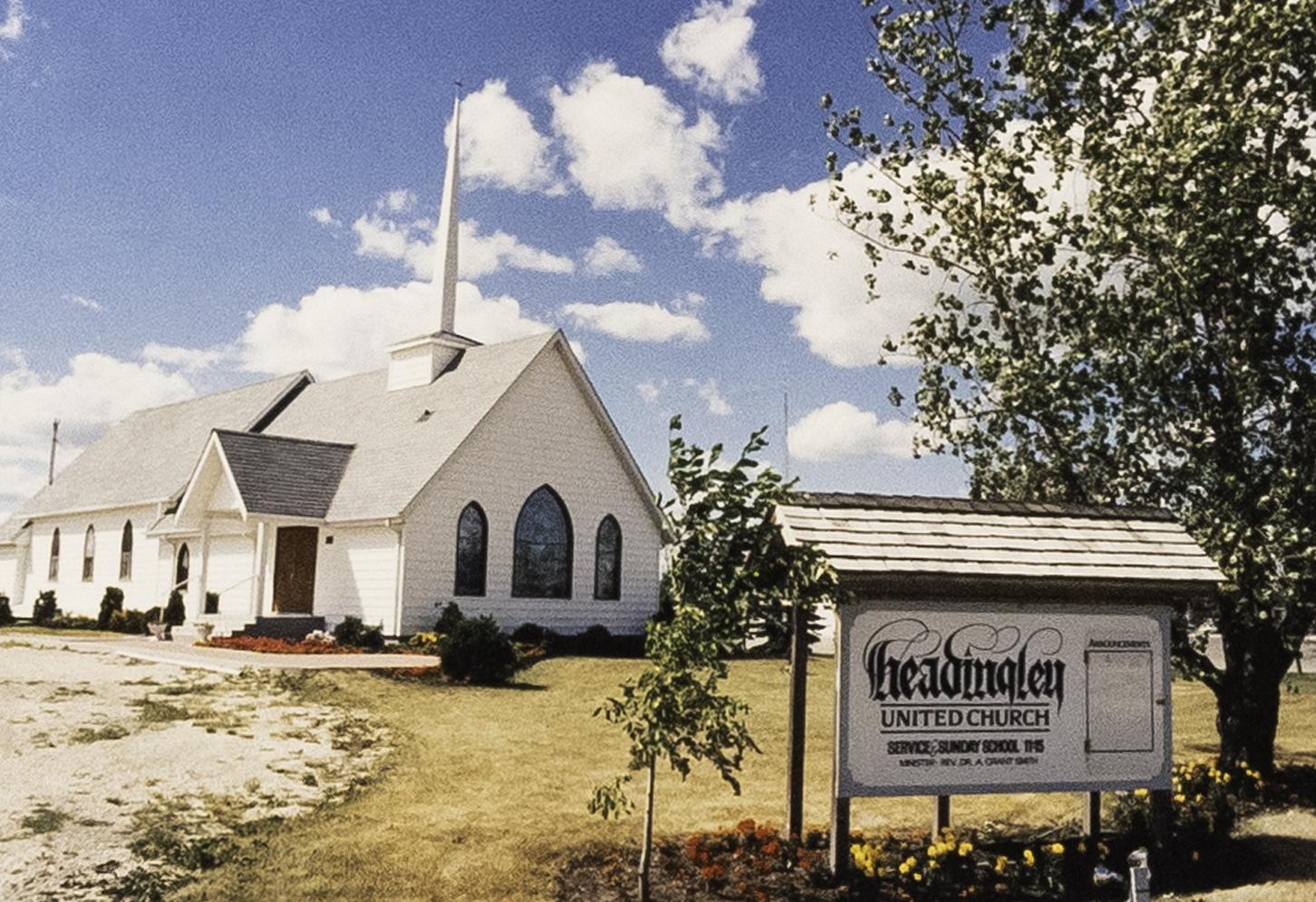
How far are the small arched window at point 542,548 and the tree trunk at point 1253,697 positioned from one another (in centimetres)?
1913

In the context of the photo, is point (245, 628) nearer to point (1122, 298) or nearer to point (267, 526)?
point (267, 526)

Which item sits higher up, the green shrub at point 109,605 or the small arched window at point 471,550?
the small arched window at point 471,550

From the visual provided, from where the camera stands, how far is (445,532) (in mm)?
28438

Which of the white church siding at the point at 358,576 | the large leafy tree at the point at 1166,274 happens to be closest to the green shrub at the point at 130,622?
the white church siding at the point at 358,576

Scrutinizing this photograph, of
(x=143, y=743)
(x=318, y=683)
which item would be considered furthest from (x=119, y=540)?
(x=143, y=743)

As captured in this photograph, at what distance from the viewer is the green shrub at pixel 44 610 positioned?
39.9 meters

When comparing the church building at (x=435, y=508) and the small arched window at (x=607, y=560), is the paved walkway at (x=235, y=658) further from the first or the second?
the small arched window at (x=607, y=560)

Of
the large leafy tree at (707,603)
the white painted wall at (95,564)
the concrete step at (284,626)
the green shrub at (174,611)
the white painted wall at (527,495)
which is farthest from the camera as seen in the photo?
the white painted wall at (95,564)

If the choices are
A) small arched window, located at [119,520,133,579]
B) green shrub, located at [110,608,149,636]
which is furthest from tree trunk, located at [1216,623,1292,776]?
small arched window, located at [119,520,133,579]

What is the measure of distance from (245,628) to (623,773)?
17097 millimetres

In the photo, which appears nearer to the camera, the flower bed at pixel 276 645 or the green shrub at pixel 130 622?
the flower bed at pixel 276 645

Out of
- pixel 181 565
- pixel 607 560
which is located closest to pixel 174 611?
pixel 181 565

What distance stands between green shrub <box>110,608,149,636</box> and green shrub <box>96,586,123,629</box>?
2.97 feet

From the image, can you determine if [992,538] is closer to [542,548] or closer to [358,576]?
[542,548]
